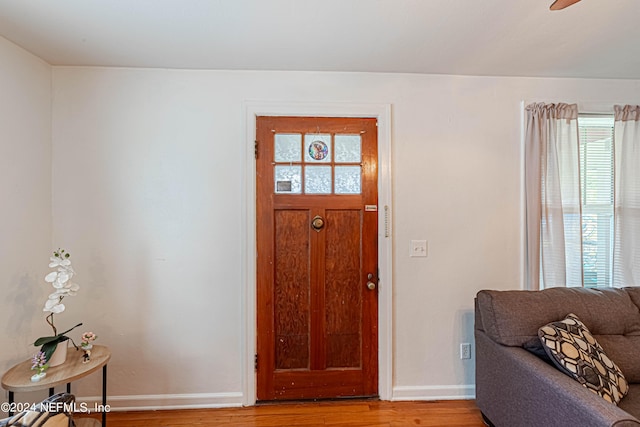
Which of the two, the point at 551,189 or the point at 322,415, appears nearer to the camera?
the point at 322,415

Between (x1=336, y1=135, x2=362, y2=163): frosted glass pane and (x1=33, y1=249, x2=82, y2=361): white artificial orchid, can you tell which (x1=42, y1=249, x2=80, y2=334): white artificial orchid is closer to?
(x1=33, y1=249, x2=82, y2=361): white artificial orchid

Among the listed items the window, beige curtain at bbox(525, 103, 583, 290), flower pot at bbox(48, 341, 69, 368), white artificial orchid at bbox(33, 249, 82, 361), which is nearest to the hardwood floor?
flower pot at bbox(48, 341, 69, 368)

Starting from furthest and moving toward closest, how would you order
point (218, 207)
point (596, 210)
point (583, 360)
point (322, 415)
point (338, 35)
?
point (596, 210) < point (218, 207) < point (322, 415) < point (338, 35) < point (583, 360)

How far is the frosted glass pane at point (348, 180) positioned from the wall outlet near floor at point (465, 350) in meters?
1.40

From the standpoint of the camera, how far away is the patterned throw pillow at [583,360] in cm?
147

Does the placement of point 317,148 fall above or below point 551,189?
above

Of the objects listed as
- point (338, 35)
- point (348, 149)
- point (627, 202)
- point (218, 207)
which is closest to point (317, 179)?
point (348, 149)

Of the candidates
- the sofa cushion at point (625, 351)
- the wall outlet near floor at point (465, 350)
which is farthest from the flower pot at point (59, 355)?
the sofa cushion at point (625, 351)

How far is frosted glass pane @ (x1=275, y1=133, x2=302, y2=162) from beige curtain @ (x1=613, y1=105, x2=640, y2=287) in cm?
240

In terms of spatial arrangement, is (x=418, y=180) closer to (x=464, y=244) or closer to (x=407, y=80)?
(x=464, y=244)

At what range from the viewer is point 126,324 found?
220 cm

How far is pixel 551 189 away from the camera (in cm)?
228

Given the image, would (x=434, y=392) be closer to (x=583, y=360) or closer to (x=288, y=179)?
(x=583, y=360)

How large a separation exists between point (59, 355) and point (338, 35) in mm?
2391
